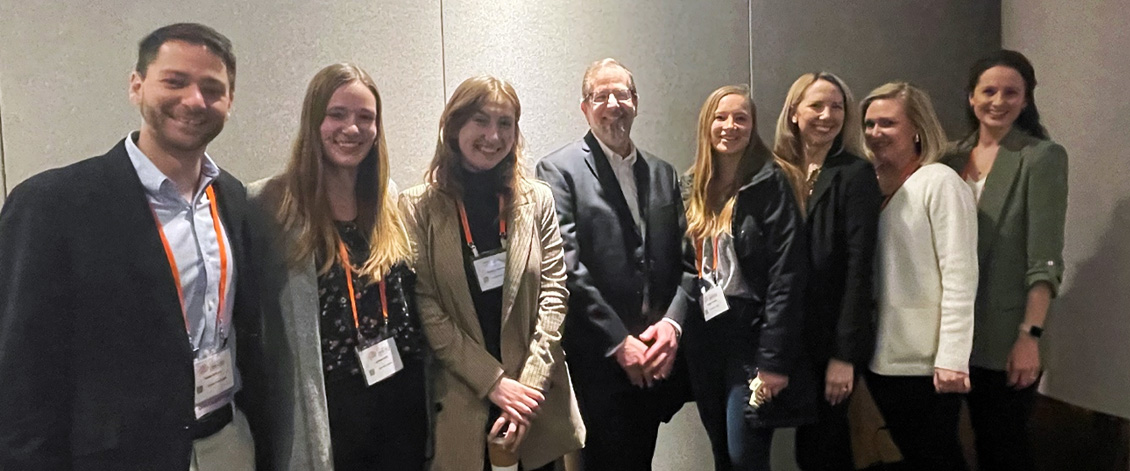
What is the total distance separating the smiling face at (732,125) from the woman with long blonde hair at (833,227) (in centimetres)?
14

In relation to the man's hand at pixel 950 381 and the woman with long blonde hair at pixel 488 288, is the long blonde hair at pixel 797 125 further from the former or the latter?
the woman with long blonde hair at pixel 488 288

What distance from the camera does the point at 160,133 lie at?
73.4 inches

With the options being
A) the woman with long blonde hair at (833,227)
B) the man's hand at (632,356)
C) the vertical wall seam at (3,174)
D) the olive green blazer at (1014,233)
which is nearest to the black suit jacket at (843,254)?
the woman with long blonde hair at (833,227)

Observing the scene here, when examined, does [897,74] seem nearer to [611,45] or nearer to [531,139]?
[611,45]

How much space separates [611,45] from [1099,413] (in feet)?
7.47

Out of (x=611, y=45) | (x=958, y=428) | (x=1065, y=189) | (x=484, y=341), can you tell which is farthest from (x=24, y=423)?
(x=1065, y=189)

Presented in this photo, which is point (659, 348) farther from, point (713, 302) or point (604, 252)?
point (604, 252)

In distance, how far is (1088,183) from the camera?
2.72m

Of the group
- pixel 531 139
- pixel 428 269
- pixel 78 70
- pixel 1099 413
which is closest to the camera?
pixel 78 70

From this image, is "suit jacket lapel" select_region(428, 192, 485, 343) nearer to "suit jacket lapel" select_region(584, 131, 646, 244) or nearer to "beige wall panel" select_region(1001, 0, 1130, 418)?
"suit jacket lapel" select_region(584, 131, 646, 244)

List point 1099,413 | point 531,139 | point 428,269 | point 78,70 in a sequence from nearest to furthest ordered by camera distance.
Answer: point 78,70, point 428,269, point 531,139, point 1099,413

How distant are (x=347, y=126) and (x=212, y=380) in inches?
30.4

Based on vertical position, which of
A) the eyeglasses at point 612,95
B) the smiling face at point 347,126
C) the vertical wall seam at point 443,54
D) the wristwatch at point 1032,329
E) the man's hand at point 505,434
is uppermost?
the vertical wall seam at point 443,54

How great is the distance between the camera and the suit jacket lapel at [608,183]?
8.05 feet
